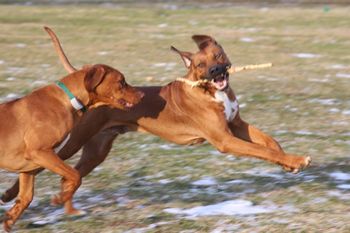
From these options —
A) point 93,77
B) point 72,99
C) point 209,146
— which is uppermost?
point 93,77

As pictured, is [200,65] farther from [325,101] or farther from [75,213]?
[325,101]

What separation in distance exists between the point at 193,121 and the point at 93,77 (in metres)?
1.19

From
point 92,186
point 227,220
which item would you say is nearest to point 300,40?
point 92,186

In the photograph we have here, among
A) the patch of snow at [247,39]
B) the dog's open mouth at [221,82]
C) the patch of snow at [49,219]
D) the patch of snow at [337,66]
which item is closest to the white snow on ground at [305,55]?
the patch of snow at [337,66]

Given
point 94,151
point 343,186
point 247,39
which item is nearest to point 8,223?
point 94,151

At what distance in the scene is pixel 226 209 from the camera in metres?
6.85

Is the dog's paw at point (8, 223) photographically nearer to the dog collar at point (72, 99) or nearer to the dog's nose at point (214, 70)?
the dog collar at point (72, 99)

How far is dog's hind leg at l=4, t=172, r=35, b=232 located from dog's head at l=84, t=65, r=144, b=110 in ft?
2.72

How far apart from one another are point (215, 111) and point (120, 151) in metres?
2.71

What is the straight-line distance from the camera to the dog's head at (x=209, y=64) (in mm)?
7098

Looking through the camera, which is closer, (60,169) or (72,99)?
(60,169)

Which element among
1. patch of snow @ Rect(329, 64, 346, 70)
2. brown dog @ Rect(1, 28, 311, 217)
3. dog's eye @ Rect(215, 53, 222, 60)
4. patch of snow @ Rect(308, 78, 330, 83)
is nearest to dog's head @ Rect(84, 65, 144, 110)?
brown dog @ Rect(1, 28, 311, 217)

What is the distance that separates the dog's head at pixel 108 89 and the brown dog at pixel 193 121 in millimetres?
471

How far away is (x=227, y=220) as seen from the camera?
21.2ft
